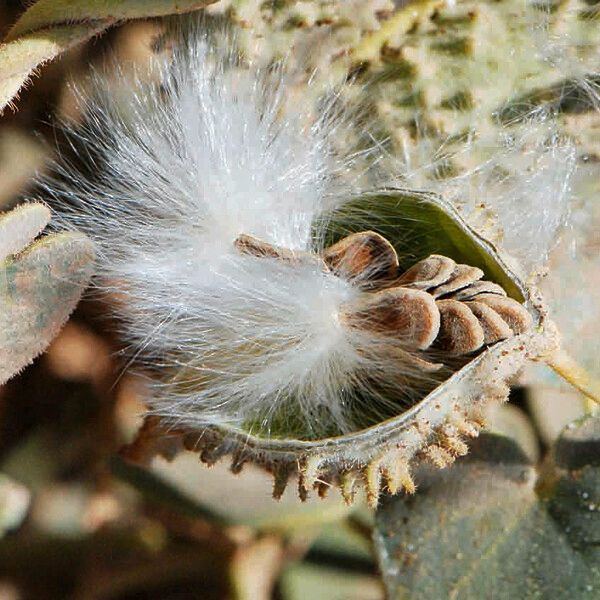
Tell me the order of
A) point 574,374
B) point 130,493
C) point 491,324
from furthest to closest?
1. point 130,493
2. point 574,374
3. point 491,324

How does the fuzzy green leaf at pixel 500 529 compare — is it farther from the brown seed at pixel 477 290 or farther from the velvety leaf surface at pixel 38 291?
the velvety leaf surface at pixel 38 291

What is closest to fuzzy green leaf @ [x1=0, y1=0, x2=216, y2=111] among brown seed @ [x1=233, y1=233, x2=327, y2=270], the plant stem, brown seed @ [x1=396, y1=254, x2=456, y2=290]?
brown seed @ [x1=233, y1=233, x2=327, y2=270]

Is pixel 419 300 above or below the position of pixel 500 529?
above

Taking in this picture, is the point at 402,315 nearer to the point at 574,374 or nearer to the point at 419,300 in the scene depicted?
the point at 419,300

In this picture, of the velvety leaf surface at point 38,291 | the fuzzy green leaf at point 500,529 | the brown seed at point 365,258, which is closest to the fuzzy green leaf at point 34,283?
the velvety leaf surface at point 38,291

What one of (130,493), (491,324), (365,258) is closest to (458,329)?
(491,324)

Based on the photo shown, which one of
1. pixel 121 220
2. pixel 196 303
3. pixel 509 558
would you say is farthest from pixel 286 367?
pixel 509 558
